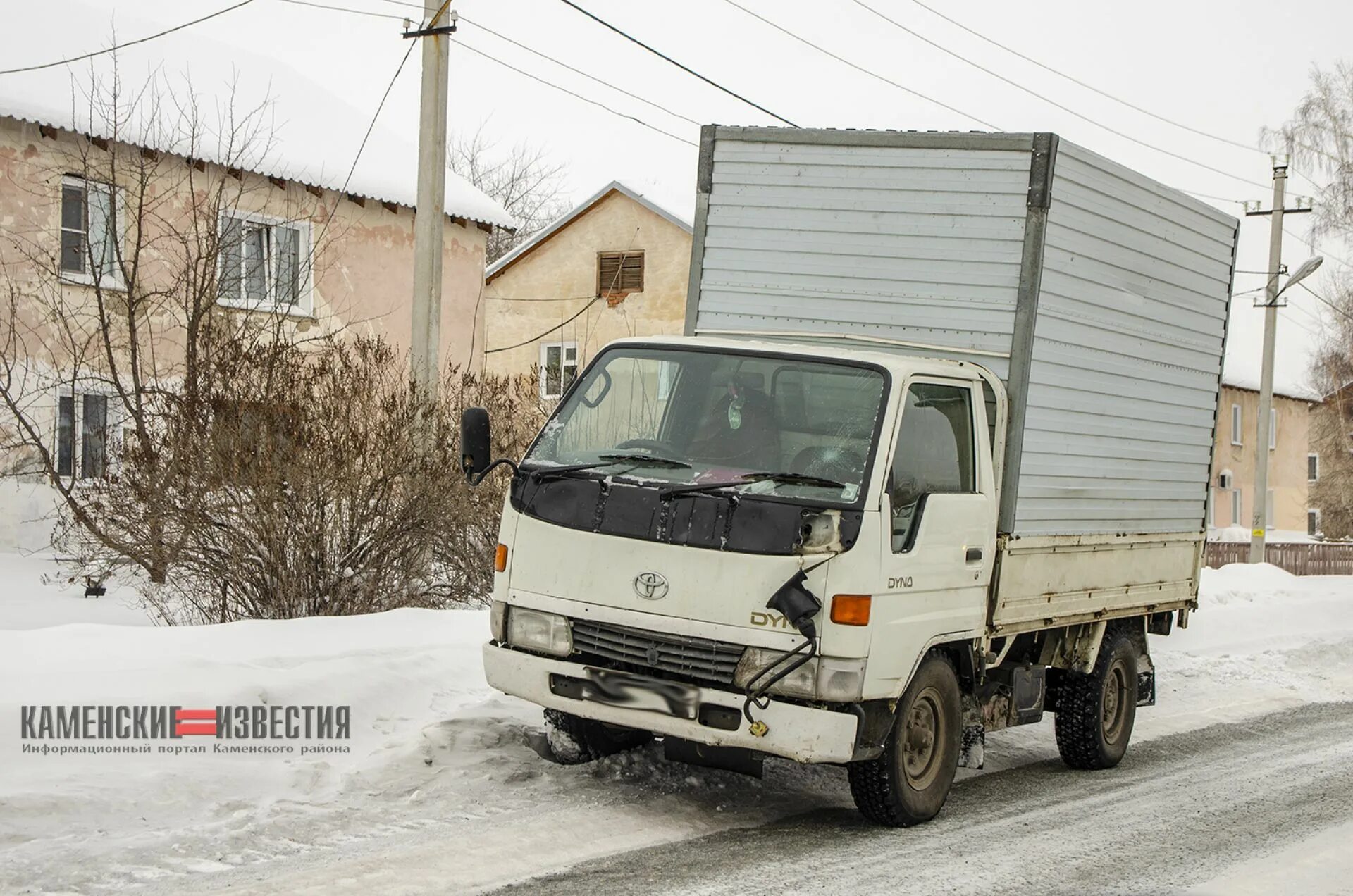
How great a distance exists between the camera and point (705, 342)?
22.9 ft

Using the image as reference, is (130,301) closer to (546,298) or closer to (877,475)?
(877,475)

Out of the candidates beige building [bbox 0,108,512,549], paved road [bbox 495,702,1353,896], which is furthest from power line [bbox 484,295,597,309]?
paved road [bbox 495,702,1353,896]

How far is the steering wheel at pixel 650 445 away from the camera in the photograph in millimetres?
6562

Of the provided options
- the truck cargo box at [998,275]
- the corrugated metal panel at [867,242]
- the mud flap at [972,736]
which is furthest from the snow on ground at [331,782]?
the corrugated metal panel at [867,242]

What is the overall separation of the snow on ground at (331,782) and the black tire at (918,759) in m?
0.54

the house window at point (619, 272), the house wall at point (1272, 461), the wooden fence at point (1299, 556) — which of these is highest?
the house window at point (619, 272)

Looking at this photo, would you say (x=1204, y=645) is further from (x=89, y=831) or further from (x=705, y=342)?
(x=89, y=831)

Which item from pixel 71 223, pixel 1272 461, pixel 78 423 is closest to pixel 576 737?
pixel 78 423

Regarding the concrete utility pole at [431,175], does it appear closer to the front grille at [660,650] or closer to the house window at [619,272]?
the front grille at [660,650]

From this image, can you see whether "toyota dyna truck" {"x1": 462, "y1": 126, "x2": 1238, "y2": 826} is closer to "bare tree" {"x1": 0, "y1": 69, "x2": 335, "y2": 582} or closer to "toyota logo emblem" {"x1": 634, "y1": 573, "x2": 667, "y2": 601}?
"toyota logo emblem" {"x1": 634, "y1": 573, "x2": 667, "y2": 601}

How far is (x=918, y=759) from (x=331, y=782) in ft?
8.88

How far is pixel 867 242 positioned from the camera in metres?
7.66

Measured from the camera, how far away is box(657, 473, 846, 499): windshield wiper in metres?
6.09

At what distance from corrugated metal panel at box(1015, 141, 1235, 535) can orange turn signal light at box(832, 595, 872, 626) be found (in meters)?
1.57
